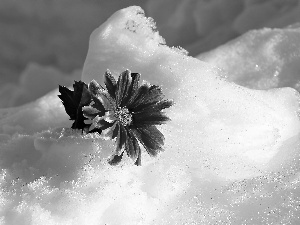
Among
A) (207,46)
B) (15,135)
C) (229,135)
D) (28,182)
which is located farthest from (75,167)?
(207,46)

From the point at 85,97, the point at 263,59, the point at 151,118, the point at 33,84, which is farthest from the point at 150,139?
the point at 33,84

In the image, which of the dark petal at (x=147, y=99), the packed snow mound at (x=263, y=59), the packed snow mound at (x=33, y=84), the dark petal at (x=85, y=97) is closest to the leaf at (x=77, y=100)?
the dark petal at (x=85, y=97)

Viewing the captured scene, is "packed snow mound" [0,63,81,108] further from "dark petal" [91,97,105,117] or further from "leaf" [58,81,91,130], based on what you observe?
"dark petal" [91,97,105,117]

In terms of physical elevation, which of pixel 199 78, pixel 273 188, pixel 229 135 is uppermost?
pixel 199 78

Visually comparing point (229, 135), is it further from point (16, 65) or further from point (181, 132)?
point (16, 65)

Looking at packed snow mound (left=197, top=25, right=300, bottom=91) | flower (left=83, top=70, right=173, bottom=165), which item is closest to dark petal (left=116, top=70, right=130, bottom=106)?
flower (left=83, top=70, right=173, bottom=165)

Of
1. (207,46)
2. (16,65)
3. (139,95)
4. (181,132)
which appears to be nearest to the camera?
(139,95)

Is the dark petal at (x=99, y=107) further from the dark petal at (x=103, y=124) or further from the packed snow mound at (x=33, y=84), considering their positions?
the packed snow mound at (x=33, y=84)
